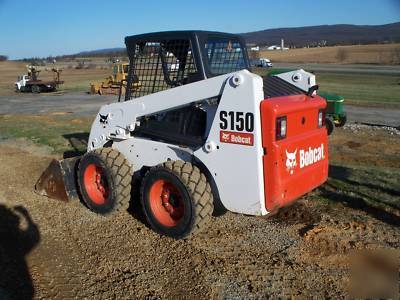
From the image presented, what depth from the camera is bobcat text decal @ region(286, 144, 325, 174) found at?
419 centimetres

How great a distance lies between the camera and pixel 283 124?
4113 mm

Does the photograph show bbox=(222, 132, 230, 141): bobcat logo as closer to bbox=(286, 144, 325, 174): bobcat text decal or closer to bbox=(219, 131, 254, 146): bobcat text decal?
bbox=(219, 131, 254, 146): bobcat text decal

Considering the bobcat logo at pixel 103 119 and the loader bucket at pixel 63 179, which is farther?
the loader bucket at pixel 63 179

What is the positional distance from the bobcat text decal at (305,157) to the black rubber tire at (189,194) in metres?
0.83

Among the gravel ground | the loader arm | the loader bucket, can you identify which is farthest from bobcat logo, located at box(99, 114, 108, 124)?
the gravel ground

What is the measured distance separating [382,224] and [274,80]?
208 centimetres

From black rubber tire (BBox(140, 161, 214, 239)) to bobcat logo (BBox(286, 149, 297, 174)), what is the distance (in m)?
0.81

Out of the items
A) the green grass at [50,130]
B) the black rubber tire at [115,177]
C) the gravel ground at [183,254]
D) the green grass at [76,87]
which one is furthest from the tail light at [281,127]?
the green grass at [76,87]

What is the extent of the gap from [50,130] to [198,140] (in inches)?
340

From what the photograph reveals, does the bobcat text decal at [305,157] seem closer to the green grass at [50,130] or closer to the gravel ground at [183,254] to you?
the gravel ground at [183,254]

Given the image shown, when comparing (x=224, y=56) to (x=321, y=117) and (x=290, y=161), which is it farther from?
(x=290, y=161)

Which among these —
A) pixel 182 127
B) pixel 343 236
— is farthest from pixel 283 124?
pixel 343 236

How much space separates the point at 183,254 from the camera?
432 centimetres

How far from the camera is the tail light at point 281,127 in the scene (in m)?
4.04
